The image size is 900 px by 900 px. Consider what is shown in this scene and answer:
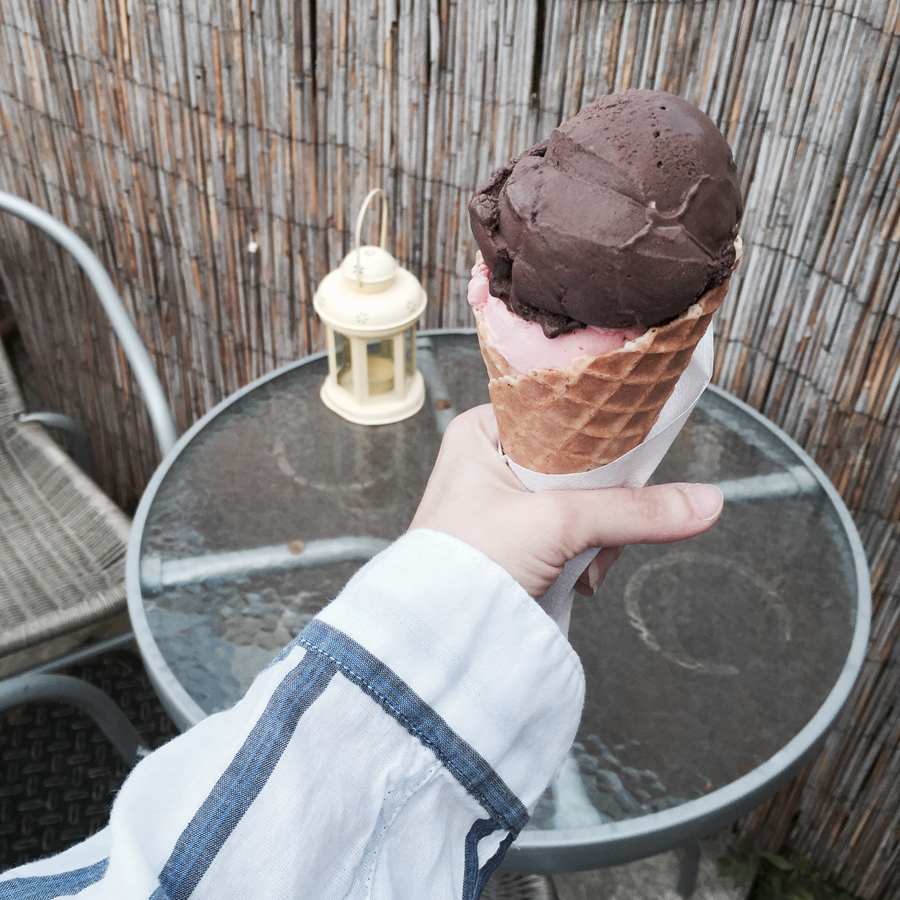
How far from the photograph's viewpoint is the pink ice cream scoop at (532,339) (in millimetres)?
891

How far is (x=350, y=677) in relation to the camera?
689mm

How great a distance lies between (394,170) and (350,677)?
1544 millimetres

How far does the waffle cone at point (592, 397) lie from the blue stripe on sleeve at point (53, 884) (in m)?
0.62

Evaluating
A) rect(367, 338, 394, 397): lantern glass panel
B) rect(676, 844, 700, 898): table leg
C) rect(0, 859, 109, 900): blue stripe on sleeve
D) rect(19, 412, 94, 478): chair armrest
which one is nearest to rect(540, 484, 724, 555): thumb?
rect(0, 859, 109, 900): blue stripe on sleeve

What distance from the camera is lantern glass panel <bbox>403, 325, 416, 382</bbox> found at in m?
1.76

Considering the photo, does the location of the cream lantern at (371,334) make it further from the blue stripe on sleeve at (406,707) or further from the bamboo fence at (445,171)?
the blue stripe on sleeve at (406,707)

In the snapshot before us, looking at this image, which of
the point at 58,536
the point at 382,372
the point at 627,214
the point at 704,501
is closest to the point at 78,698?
the point at 58,536

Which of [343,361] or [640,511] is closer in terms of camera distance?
[640,511]

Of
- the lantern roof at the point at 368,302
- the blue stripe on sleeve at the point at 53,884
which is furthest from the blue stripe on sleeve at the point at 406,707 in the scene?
the lantern roof at the point at 368,302

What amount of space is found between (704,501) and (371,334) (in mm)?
859

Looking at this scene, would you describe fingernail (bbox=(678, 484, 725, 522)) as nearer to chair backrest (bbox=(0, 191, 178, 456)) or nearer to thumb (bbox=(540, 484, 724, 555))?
thumb (bbox=(540, 484, 724, 555))

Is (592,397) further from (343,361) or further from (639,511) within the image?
(343,361)

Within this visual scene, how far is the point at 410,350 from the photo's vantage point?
1.79 m

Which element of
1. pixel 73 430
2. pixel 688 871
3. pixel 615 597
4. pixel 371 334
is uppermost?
pixel 371 334
